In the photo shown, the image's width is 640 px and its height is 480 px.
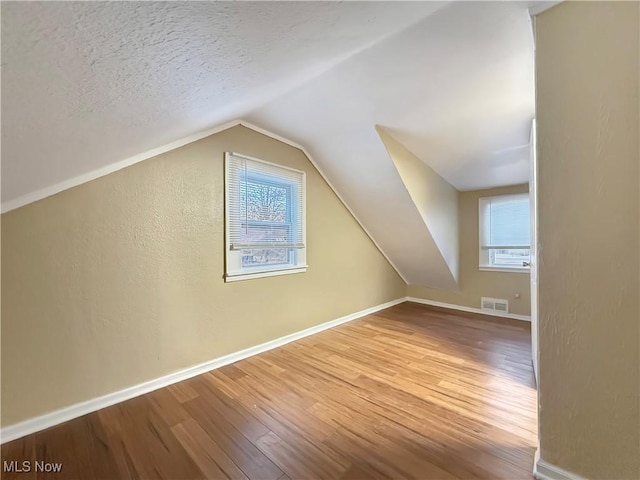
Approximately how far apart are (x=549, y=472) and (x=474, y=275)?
3.11 meters

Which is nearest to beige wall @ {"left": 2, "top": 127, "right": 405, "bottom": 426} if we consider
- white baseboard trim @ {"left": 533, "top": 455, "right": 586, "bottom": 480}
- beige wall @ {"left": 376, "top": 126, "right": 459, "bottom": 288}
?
beige wall @ {"left": 376, "top": 126, "right": 459, "bottom": 288}

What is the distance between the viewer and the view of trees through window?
258 centimetres

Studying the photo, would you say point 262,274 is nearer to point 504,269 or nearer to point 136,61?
point 136,61

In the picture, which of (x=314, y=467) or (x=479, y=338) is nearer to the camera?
(x=314, y=467)

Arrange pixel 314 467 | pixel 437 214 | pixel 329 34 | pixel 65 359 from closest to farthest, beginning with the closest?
1. pixel 329 34
2. pixel 314 467
3. pixel 65 359
4. pixel 437 214

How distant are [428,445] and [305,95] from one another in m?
2.43

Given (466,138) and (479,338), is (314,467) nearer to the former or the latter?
(479,338)

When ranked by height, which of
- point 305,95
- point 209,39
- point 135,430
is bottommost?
point 135,430

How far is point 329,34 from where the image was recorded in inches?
42.3

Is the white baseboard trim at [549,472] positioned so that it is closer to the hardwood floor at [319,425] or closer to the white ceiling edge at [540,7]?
the hardwood floor at [319,425]

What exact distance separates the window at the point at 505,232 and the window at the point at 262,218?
277 cm

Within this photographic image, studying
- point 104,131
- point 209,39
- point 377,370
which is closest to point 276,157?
point 104,131

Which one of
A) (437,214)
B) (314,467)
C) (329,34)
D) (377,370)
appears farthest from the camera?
(437,214)

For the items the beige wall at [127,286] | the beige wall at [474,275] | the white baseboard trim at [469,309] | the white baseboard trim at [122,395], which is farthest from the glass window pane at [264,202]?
the white baseboard trim at [469,309]
